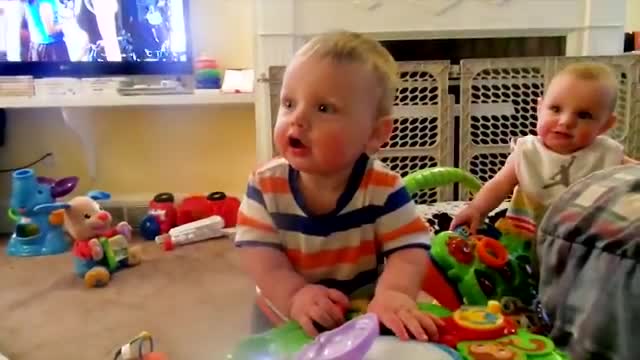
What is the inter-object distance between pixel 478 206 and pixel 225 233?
1.38m

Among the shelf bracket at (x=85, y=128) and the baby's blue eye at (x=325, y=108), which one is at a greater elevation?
the baby's blue eye at (x=325, y=108)

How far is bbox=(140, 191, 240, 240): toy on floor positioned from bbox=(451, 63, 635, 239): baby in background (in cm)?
142

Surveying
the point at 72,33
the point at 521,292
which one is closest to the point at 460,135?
the point at 521,292

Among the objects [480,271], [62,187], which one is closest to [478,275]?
[480,271]

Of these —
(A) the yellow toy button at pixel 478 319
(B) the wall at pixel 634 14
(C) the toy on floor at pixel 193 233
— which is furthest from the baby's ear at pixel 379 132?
(B) the wall at pixel 634 14

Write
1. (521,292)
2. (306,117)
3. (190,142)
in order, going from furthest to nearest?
(190,142) < (521,292) < (306,117)

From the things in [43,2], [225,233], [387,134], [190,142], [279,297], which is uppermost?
[43,2]

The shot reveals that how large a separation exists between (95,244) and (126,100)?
0.58 metres

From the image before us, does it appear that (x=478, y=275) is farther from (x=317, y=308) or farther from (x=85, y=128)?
(x=85, y=128)

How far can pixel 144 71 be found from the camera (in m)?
2.44

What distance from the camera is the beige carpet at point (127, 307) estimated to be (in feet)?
4.91

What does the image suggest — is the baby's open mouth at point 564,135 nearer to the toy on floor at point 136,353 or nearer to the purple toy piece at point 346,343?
the purple toy piece at point 346,343

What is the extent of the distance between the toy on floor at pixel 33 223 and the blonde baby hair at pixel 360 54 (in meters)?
1.63

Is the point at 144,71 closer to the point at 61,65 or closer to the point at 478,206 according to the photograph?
the point at 61,65
